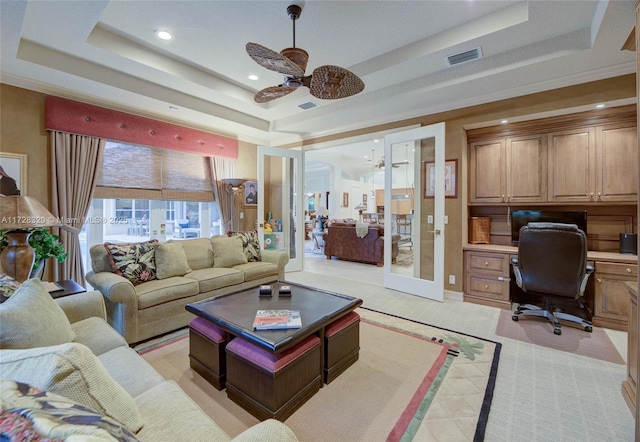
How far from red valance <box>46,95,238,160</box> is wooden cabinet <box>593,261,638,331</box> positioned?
554 cm

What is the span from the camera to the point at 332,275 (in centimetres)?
541

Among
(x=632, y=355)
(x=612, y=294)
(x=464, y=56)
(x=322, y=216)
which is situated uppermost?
(x=464, y=56)

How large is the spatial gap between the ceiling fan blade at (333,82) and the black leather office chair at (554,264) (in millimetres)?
2316

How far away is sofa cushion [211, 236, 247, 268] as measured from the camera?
3.70m

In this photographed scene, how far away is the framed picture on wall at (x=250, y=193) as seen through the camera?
5688 mm

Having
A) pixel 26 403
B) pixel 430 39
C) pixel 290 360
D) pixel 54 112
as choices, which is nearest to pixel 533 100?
pixel 430 39

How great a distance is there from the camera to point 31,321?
45.7 inches

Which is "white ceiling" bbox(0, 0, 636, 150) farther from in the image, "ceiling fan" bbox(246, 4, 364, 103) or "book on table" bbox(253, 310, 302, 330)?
"book on table" bbox(253, 310, 302, 330)

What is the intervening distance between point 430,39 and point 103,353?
3688 mm

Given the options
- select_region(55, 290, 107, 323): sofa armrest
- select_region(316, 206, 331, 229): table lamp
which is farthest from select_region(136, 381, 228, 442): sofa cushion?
select_region(316, 206, 331, 229): table lamp

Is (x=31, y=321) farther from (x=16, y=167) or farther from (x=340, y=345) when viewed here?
(x=16, y=167)

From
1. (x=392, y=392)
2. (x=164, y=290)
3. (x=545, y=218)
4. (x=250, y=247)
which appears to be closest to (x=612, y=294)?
(x=545, y=218)

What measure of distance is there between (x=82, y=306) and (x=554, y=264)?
4.13 meters

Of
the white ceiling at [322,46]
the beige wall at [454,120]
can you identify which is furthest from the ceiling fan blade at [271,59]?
the beige wall at [454,120]
